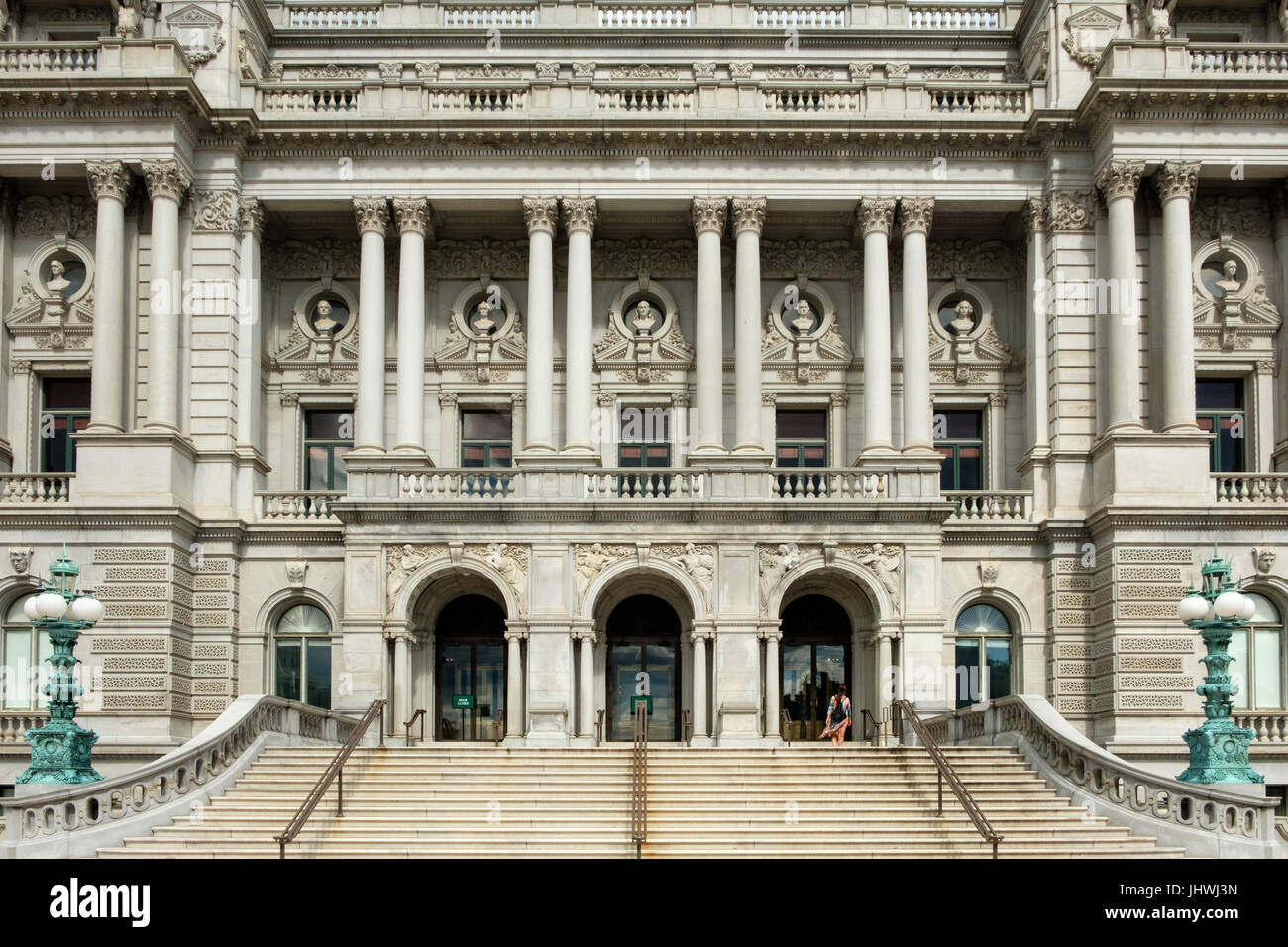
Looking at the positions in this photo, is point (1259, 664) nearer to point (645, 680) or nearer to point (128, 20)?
point (645, 680)

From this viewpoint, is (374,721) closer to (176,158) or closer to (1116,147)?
(176,158)

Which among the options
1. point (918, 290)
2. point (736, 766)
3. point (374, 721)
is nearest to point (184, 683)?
point (374, 721)

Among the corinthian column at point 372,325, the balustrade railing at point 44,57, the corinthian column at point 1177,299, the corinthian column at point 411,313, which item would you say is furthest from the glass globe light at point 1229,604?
the balustrade railing at point 44,57

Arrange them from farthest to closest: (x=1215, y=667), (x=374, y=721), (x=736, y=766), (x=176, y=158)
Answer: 1. (x=176, y=158)
2. (x=374, y=721)
3. (x=736, y=766)
4. (x=1215, y=667)

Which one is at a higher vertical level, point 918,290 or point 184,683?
point 918,290

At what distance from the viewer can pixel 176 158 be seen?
3994 centimetres

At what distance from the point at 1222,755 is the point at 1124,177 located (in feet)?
57.8

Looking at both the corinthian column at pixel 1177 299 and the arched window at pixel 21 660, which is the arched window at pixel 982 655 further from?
the arched window at pixel 21 660

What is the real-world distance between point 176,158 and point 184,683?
40.2ft

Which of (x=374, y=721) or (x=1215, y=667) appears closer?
(x=1215, y=667)

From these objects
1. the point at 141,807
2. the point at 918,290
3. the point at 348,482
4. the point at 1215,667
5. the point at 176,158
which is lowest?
the point at 141,807

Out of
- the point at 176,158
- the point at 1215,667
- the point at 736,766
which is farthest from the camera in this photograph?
the point at 176,158

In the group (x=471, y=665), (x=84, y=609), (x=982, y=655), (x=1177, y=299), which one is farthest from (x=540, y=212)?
(x=84, y=609)

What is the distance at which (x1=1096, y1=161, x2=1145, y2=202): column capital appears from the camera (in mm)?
40000
